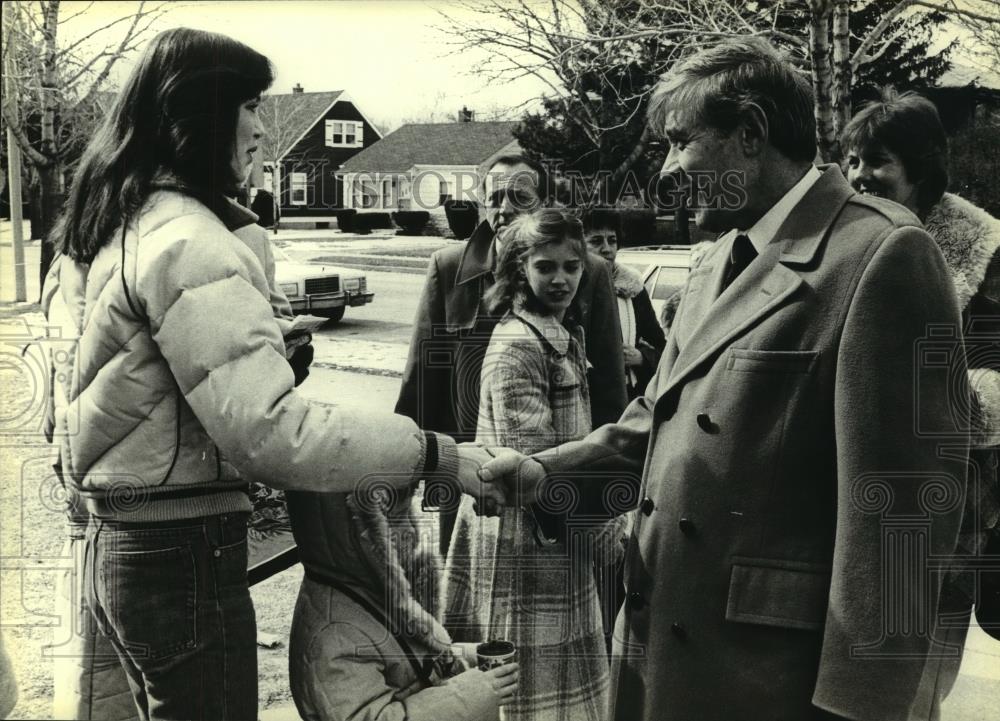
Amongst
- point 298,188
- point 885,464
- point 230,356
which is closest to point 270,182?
point 298,188

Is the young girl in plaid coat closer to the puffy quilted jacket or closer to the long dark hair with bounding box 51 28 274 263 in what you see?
the puffy quilted jacket

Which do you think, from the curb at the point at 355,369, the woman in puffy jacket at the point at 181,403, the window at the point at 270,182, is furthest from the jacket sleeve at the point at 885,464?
the curb at the point at 355,369

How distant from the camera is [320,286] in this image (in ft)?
16.6

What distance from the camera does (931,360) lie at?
5.63 ft

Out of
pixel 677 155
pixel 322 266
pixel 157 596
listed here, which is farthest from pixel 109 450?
pixel 322 266

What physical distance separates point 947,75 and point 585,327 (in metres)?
1.81

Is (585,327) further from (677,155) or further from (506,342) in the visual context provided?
(677,155)

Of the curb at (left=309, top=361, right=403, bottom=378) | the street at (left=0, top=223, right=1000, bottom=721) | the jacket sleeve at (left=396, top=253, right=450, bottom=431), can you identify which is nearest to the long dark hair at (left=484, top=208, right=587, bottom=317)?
the jacket sleeve at (left=396, top=253, right=450, bottom=431)

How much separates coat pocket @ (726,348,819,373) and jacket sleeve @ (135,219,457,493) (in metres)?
0.73

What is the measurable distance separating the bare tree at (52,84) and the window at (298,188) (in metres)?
0.66

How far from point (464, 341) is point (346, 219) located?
0.80m

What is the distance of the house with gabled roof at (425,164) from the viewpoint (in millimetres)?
3484

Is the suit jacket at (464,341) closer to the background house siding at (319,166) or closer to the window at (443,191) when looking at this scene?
the window at (443,191)

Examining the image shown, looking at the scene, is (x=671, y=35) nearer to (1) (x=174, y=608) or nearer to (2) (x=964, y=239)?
(2) (x=964, y=239)
